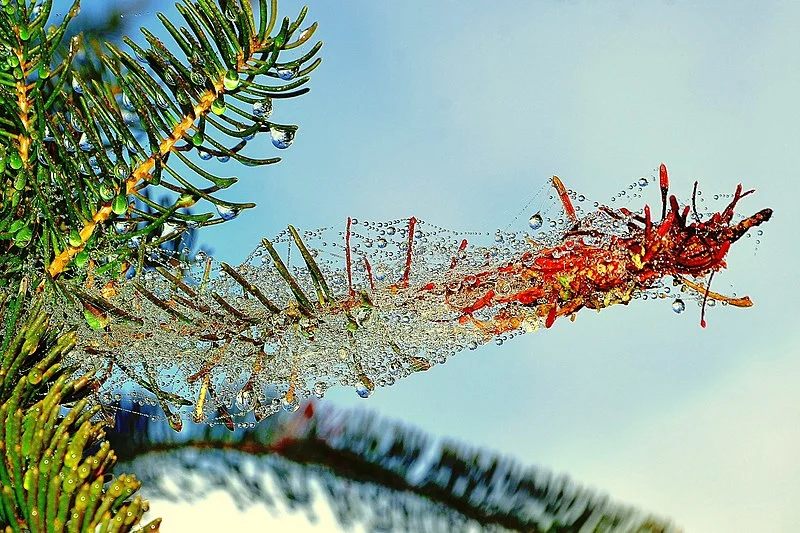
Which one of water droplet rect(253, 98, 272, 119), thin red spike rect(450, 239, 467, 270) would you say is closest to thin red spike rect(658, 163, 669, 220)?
thin red spike rect(450, 239, 467, 270)

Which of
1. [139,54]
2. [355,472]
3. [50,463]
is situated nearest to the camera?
[50,463]

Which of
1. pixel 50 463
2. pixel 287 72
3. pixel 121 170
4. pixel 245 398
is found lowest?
pixel 50 463

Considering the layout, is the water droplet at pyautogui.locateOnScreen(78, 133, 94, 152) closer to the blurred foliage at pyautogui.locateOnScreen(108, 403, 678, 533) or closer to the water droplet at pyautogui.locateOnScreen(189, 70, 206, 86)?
the water droplet at pyautogui.locateOnScreen(189, 70, 206, 86)

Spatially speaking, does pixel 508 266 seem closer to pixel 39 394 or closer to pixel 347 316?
pixel 347 316

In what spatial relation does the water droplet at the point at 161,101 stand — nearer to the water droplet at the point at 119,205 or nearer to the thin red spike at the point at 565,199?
the water droplet at the point at 119,205

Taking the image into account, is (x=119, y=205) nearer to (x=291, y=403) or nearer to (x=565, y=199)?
(x=291, y=403)

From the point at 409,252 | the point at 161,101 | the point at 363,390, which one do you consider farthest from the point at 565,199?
the point at 161,101
